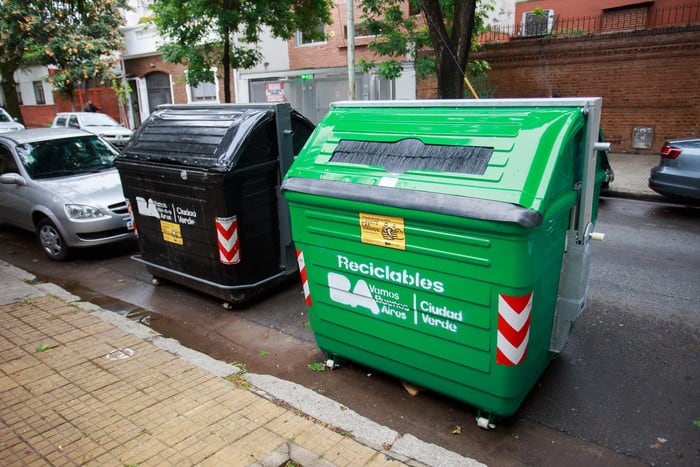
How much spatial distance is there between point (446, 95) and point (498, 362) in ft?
25.0

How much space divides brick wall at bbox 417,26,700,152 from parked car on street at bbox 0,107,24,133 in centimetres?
1445

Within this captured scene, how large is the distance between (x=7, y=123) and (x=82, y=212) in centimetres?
1303

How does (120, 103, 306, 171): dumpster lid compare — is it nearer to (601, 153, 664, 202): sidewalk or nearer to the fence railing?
(601, 153, 664, 202): sidewalk

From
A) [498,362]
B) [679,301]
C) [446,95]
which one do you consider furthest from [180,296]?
[446,95]

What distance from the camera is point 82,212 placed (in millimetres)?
6879

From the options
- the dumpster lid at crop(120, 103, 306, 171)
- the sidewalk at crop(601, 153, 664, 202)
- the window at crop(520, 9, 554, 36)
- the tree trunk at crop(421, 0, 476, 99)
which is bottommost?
the sidewalk at crop(601, 153, 664, 202)

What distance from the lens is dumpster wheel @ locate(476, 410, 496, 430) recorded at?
10.7 feet

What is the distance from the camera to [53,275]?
266 inches

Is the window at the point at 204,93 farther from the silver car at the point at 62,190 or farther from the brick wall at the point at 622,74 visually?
the silver car at the point at 62,190

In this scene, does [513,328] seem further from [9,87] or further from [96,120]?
[96,120]

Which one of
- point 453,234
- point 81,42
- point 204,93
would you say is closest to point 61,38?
point 81,42

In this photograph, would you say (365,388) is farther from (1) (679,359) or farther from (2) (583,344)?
(1) (679,359)

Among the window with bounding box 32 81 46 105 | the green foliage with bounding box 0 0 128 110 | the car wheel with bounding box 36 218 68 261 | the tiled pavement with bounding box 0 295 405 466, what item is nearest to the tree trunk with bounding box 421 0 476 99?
the car wheel with bounding box 36 218 68 261

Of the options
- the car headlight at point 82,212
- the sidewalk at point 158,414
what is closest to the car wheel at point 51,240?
the car headlight at point 82,212
